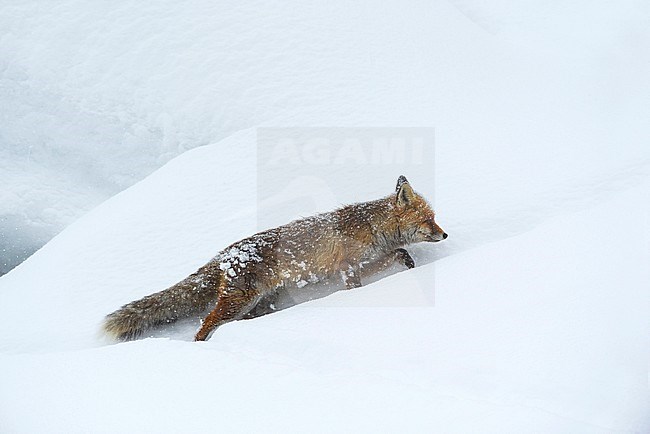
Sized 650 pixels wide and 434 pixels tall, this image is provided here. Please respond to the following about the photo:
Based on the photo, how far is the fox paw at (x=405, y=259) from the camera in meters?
4.24

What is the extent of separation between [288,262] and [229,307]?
1.69 feet

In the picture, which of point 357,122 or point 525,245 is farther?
point 357,122

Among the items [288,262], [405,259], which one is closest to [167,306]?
[288,262]

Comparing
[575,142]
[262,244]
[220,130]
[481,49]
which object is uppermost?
[481,49]

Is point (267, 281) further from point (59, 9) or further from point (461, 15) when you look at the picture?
point (59, 9)

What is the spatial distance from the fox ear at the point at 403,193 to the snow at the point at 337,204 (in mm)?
293

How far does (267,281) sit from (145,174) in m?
3.95

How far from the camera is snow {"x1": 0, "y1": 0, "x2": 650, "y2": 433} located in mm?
2566

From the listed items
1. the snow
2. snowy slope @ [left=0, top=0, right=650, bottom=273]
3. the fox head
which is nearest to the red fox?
the fox head

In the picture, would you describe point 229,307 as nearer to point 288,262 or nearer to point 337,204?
point 288,262

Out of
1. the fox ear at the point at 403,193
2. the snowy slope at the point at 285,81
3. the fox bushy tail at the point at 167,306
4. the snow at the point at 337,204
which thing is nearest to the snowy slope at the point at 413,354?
the snow at the point at 337,204

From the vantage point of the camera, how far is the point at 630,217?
355cm

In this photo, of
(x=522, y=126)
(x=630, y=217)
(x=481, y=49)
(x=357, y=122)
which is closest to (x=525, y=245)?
(x=630, y=217)

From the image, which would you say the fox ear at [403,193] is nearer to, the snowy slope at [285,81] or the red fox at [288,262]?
the red fox at [288,262]
